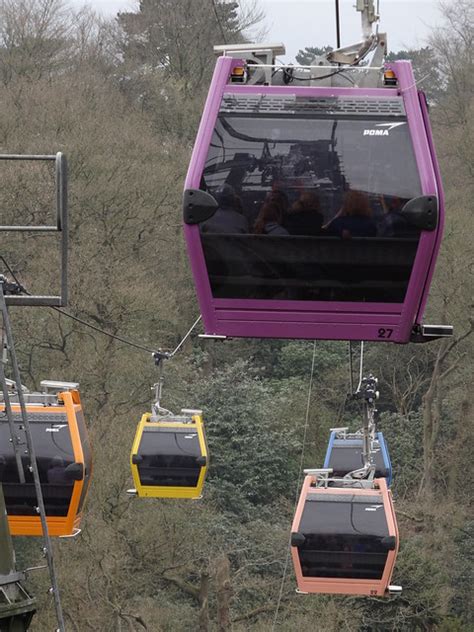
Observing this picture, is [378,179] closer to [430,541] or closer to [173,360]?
[430,541]

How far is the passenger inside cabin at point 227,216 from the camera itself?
29.0 ft

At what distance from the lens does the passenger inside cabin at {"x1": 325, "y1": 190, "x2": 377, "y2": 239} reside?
348 inches

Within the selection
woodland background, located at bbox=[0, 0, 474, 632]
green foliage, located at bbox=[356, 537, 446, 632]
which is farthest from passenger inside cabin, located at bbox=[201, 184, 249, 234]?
green foliage, located at bbox=[356, 537, 446, 632]

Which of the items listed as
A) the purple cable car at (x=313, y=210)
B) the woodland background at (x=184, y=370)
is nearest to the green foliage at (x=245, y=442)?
the woodland background at (x=184, y=370)

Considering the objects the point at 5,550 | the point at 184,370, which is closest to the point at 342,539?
the point at 5,550

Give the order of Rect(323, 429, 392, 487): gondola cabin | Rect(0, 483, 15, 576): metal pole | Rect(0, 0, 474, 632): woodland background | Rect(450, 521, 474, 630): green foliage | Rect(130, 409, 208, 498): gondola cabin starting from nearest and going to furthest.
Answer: Rect(0, 483, 15, 576): metal pole < Rect(130, 409, 208, 498): gondola cabin < Rect(323, 429, 392, 487): gondola cabin < Rect(0, 0, 474, 632): woodland background < Rect(450, 521, 474, 630): green foliage

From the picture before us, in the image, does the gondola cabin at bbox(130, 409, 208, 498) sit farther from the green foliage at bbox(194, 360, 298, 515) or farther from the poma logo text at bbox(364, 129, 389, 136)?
the green foliage at bbox(194, 360, 298, 515)

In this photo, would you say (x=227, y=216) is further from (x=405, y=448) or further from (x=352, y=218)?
(x=405, y=448)

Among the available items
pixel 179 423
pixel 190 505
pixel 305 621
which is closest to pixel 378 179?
pixel 179 423

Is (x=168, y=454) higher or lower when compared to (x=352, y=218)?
lower

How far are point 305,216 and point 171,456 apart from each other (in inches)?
446

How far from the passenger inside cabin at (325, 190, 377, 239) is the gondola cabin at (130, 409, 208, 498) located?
1113 cm

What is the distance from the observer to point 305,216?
890 centimetres

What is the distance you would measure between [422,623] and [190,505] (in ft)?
16.0
